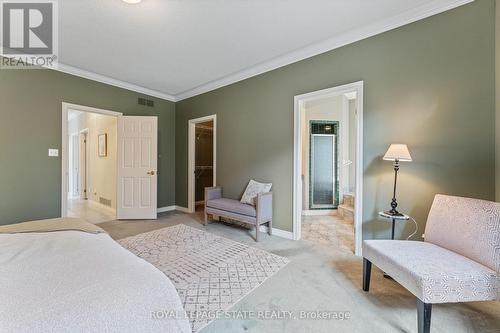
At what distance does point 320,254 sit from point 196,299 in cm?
161

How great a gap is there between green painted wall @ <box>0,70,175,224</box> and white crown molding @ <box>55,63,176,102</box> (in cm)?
9

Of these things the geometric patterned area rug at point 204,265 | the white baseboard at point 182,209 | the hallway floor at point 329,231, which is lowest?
the hallway floor at point 329,231

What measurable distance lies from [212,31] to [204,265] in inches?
108

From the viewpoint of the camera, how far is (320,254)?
269 centimetres

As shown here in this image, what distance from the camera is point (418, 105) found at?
228cm

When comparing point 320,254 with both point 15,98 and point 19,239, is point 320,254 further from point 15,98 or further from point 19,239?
point 15,98

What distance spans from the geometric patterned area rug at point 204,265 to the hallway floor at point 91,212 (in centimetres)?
161

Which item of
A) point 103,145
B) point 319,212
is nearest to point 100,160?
point 103,145

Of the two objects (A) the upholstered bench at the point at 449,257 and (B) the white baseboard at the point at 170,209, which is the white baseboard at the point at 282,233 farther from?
(B) the white baseboard at the point at 170,209

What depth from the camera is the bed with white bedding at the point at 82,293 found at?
742 mm

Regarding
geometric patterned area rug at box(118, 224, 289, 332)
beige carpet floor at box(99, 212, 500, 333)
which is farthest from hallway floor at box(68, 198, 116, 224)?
beige carpet floor at box(99, 212, 500, 333)

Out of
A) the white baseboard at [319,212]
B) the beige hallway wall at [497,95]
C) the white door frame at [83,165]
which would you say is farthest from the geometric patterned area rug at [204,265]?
the white door frame at [83,165]

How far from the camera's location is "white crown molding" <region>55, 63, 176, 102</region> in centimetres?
358

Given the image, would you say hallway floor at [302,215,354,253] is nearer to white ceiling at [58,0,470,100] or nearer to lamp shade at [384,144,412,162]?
lamp shade at [384,144,412,162]
